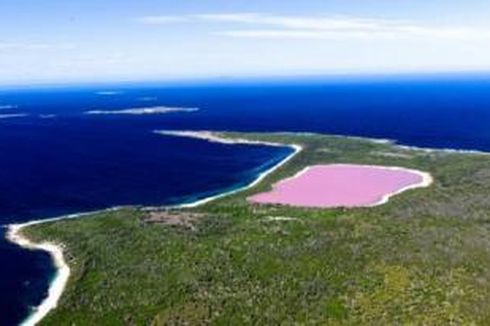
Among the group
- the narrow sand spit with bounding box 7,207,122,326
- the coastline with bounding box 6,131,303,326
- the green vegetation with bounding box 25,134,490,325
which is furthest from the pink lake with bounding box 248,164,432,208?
the narrow sand spit with bounding box 7,207,122,326

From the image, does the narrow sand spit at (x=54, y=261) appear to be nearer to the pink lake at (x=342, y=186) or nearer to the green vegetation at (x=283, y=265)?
the green vegetation at (x=283, y=265)

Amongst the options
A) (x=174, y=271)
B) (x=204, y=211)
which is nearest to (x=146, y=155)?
(x=204, y=211)

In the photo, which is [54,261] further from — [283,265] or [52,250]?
[283,265]

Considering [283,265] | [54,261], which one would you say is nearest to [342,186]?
[283,265]

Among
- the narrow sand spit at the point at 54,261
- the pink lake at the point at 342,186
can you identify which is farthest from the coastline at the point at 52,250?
the pink lake at the point at 342,186

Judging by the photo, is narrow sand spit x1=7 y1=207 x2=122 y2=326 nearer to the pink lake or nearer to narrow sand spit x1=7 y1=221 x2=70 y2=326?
narrow sand spit x1=7 y1=221 x2=70 y2=326
